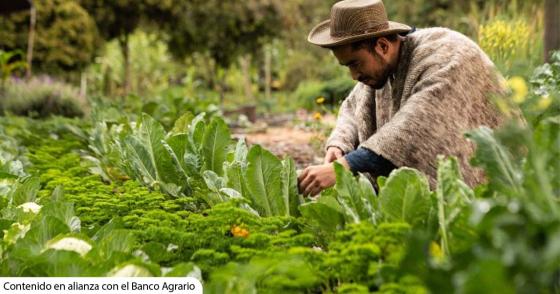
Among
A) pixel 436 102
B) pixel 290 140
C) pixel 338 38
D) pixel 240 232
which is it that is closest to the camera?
pixel 240 232

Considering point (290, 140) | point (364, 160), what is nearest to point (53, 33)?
point (290, 140)

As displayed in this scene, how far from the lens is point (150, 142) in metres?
3.38

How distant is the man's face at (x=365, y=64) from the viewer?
3.13 meters

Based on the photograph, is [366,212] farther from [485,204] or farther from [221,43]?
[221,43]

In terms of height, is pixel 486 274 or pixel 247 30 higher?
pixel 486 274

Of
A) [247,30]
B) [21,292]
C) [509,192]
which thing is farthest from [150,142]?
[247,30]

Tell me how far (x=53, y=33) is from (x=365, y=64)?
11.2m

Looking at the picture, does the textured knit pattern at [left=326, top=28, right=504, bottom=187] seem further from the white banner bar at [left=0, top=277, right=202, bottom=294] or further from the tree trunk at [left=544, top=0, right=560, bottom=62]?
the tree trunk at [left=544, top=0, right=560, bottom=62]

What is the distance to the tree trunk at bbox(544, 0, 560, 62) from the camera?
5.18 metres

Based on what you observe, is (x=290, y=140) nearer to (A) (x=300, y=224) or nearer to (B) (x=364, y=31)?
(B) (x=364, y=31)

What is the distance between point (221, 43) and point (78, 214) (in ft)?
51.1

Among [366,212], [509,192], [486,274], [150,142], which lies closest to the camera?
[486,274]

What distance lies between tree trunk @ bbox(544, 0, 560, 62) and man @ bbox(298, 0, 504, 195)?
86.6 inches

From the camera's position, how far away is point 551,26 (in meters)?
5.23
